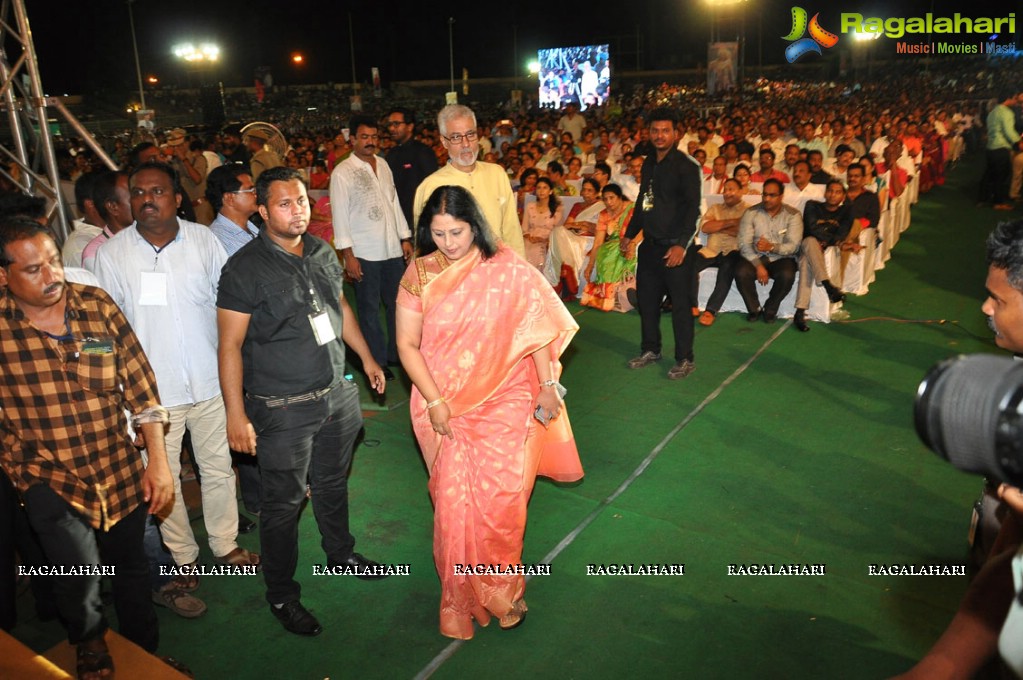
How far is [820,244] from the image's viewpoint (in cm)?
667

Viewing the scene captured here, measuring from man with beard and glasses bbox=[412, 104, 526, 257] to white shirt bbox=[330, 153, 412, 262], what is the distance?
0.78 meters

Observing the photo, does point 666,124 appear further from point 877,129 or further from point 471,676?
point 877,129

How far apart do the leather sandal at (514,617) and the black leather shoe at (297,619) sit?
27.8 inches

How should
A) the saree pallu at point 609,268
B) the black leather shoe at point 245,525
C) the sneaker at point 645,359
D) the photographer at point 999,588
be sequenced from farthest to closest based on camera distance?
1. the saree pallu at point 609,268
2. the sneaker at point 645,359
3. the black leather shoe at point 245,525
4. the photographer at point 999,588

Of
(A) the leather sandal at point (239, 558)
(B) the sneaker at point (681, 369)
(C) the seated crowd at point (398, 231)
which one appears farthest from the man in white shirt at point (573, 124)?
(A) the leather sandal at point (239, 558)

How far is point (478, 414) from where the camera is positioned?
2953mm

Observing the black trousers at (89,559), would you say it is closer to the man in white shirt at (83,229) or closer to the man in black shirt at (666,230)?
the man in white shirt at (83,229)

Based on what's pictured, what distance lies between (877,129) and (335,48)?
38.6 m

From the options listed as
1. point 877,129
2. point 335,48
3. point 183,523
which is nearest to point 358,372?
point 183,523

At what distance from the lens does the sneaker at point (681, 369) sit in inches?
215

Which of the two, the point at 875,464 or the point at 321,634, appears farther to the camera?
the point at 875,464

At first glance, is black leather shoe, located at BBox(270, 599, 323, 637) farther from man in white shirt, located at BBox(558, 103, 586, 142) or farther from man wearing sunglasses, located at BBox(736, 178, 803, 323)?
man in white shirt, located at BBox(558, 103, 586, 142)

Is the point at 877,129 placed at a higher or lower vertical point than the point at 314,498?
higher

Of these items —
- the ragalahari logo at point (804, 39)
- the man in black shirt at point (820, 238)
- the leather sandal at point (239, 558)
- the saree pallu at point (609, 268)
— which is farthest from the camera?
the ragalahari logo at point (804, 39)
